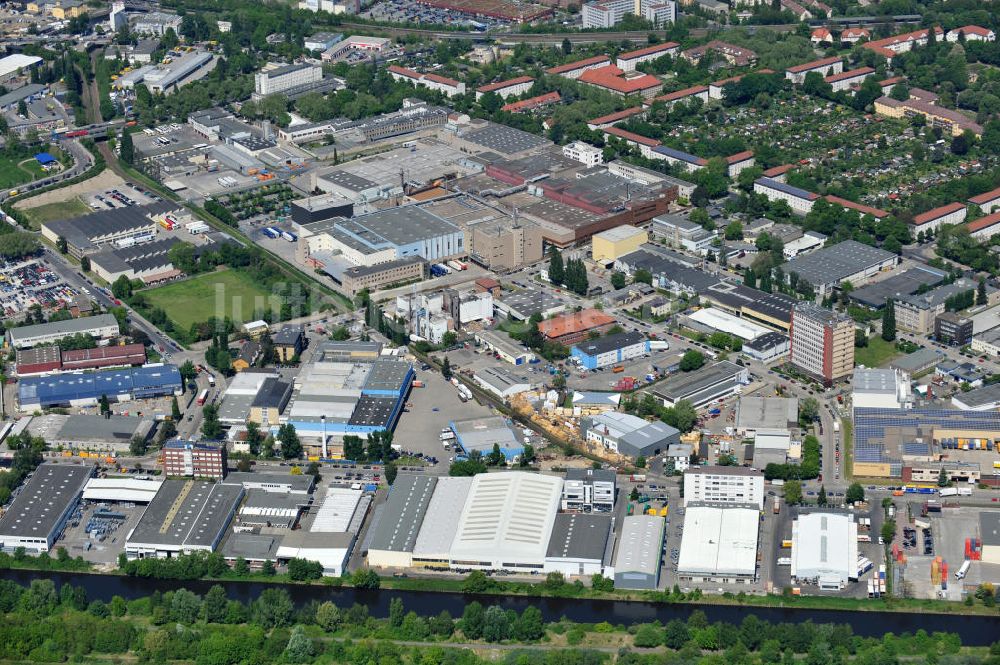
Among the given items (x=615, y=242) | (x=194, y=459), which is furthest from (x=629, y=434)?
(x=615, y=242)

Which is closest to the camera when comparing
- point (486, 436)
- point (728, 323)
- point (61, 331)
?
point (486, 436)

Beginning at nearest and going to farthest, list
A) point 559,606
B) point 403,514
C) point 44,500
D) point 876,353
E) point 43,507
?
point 559,606 < point 403,514 < point 43,507 < point 44,500 < point 876,353

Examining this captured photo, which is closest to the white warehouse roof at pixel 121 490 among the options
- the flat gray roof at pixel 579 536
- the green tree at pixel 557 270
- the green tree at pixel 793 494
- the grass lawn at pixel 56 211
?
the flat gray roof at pixel 579 536

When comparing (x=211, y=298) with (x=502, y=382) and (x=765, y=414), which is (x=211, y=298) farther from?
(x=765, y=414)

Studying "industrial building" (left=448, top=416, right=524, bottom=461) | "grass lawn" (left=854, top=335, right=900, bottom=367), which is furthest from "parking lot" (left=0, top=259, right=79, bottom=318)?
"grass lawn" (left=854, top=335, right=900, bottom=367)

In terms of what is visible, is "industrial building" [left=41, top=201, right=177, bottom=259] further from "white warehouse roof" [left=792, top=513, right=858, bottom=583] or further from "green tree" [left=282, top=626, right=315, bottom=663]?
"white warehouse roof" [left=792, top=513, right=858, bottom=583]

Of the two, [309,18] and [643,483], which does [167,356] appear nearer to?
[643,483]

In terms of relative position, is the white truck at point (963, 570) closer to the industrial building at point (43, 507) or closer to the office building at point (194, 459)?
the office building at point (194, 459)
